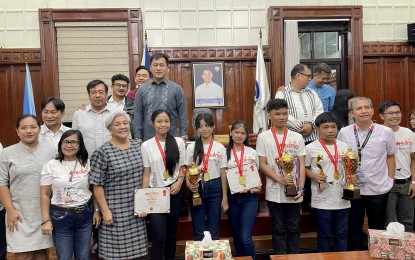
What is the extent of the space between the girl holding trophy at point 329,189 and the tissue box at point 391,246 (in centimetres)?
60

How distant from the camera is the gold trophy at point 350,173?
272cm

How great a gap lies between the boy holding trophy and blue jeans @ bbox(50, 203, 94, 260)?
4.28ft

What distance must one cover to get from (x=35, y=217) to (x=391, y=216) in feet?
8.61

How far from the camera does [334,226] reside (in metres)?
2.91

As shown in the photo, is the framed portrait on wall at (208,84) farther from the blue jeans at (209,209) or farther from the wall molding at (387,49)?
the blue jeans at (209,209)

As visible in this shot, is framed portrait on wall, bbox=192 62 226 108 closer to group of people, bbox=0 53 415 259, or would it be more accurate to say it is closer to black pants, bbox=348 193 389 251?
group of people, bbox=0 53 415 259

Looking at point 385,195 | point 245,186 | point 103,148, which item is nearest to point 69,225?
point 103,148

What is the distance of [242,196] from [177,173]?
1.69 feet

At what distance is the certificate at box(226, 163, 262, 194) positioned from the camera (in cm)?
282

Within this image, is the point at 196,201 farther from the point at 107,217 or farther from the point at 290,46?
the point at 290,46

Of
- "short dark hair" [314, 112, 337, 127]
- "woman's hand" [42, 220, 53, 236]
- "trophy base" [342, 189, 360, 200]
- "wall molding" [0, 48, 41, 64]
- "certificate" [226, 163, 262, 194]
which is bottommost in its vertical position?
"woman's hand" [42, 220, 53, 236]

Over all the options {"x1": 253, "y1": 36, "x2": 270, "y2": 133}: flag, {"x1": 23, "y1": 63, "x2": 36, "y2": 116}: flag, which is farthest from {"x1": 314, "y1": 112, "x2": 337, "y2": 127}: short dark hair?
{"x1": 23, "y1": 63, "x2": 36, "y2": 116}: flag

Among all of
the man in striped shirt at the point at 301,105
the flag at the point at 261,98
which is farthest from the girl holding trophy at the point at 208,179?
the flag at the point at 261,98

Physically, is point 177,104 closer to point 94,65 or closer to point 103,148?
point 103,148
